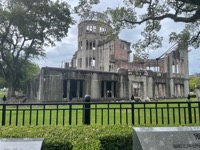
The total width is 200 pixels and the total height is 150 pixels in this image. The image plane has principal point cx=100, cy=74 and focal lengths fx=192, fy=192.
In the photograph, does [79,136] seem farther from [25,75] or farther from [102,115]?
[25,75]

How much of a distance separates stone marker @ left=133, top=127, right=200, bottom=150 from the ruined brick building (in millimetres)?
10895

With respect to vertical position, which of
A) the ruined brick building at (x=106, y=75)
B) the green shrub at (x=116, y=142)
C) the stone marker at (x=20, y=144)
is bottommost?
the green shrub at (x=116, y=142)

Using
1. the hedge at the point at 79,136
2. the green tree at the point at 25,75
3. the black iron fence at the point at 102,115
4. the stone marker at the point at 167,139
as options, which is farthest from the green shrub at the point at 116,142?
the green tree at the point at 25,75

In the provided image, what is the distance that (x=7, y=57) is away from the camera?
83.5 feet

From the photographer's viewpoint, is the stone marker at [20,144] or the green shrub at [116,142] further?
the green shrub at [116,142]

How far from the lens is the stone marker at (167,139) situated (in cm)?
219

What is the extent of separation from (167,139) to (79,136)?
1649mm

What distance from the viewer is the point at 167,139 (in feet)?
7.32

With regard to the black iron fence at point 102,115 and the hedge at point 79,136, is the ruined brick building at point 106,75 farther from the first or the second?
the hedge at point 79,136

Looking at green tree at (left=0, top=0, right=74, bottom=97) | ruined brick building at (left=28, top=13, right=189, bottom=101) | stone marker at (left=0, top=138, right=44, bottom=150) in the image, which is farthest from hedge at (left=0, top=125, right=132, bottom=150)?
green tree at (left=0, top=0, right=74, bottom=97)

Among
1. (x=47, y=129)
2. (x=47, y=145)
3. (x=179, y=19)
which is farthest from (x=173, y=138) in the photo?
(x=179, y=19)

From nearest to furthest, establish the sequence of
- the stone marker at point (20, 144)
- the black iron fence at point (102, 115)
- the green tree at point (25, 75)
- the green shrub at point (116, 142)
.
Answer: the stone marker at point (20, 144) < the green shrub at point (116, 142) < the black iron fence at point (102, 115) < the green tree at point (25, 75)

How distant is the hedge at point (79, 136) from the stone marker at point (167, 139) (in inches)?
39.1

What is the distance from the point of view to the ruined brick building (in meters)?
19.2
